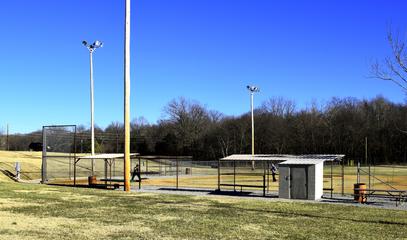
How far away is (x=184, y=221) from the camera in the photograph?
1400 cm

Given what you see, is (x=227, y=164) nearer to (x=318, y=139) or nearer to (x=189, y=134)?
(x=318, y=139)

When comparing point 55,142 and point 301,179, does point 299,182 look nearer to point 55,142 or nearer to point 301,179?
point 301,179

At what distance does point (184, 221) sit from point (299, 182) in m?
13.0

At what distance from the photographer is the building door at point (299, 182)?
84.1 feet

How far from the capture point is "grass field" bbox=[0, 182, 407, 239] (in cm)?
1156

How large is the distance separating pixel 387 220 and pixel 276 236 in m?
5.55

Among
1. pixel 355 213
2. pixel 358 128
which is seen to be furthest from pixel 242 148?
pixel 355 213

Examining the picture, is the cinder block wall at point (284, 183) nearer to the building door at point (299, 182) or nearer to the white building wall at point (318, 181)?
the building door at point (299, 182)

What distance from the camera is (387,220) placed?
1543 centimetres

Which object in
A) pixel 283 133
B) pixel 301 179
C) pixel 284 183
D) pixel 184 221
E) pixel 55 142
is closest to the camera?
pixel 184 221

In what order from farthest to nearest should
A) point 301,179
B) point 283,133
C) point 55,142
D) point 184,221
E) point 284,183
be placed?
point 283,133 → point 55,142 → point 284,183 → point 301,179 → point 184,221

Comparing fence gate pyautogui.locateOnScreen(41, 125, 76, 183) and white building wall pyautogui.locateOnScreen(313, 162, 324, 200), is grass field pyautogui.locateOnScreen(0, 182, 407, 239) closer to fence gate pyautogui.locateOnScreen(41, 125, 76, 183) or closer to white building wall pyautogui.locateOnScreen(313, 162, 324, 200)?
white building wall pyautogui.locateOnScreen(313, 162, 324, 200)

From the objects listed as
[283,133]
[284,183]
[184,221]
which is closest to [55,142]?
[284,183]

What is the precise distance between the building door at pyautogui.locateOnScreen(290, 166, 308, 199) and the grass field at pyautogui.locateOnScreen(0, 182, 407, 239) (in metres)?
5.84
